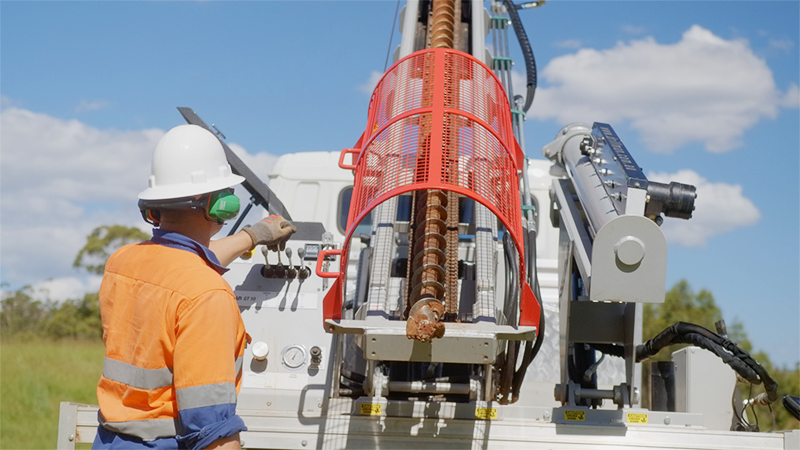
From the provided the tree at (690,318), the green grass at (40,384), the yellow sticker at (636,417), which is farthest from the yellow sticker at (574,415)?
the tree at (690,318)

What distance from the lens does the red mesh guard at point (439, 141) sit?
3016 millimetres

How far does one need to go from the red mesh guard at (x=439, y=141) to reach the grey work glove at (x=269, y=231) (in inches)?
12.8

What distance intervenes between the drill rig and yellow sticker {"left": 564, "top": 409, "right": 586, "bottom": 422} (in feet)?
0.03

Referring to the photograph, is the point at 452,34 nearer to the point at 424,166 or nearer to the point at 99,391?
the point at 424,166

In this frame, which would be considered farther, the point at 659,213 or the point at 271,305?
the point at 271,305

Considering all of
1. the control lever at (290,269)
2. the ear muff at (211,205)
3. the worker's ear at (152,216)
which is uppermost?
the control lever at (290,269)

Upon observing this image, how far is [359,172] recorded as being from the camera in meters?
3.43

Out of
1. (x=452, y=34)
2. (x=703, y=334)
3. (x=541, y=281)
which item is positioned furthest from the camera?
(x=541, y=281)

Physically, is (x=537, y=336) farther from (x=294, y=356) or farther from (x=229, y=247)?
(x=229, y=247)

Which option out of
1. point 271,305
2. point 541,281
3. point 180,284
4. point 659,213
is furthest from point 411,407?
point 541,281

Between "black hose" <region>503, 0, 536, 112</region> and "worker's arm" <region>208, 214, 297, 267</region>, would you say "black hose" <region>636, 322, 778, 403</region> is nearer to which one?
"worker's arm" <region>208, 214, 297, 267</region>

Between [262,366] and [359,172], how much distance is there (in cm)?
122

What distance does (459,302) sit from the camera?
394 centimetres

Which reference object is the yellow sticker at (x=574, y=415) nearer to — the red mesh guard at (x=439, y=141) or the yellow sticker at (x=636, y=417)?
the yellow sticker at (x=636, y=417)
